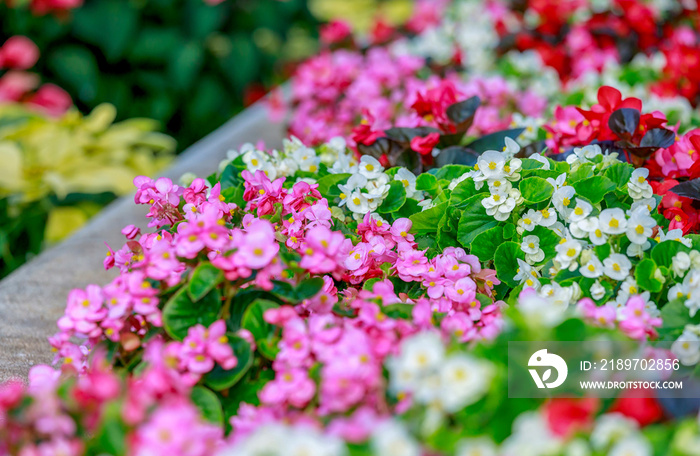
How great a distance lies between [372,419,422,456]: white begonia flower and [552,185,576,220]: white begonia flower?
0.53 m

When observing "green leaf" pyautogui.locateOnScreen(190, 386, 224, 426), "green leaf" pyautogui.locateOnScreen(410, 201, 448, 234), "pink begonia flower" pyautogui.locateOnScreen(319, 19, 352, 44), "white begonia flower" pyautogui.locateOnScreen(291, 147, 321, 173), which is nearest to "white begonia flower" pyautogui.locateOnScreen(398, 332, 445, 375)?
"green leaf" pyautogui.locateOnScreen(190, 386, 224, 426)

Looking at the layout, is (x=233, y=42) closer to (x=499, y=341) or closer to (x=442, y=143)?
(x=442, y=143)

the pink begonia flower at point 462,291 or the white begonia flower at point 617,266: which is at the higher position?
the white begonia flower at point 617,266

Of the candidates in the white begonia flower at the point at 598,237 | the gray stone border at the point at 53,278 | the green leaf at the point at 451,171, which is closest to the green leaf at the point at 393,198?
the green leaf at the point at 451,171

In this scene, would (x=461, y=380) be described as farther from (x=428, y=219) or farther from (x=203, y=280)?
(x=428, y=219)

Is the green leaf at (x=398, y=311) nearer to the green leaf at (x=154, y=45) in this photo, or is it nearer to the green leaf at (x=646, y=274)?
the green leaf at (x=646, y=274)

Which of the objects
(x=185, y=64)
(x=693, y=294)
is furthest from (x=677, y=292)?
(x=185, y=64)

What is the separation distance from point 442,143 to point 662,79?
40.9 inches

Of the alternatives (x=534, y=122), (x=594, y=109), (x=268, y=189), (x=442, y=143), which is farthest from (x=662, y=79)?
(x=268, y=189)

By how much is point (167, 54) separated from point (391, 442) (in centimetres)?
258

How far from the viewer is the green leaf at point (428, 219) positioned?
0.99 m

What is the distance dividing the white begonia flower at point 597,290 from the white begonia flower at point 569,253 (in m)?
A: 0.04

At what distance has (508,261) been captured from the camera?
37.0 inches

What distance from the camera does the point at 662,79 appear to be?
192 centimetres
